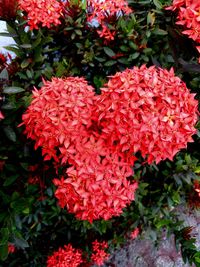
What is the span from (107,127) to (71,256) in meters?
1.35

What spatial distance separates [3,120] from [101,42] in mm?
771

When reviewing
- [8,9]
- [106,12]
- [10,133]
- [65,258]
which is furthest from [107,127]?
[65,258]

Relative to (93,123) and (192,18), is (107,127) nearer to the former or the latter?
(93,123)

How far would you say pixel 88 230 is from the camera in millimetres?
2799

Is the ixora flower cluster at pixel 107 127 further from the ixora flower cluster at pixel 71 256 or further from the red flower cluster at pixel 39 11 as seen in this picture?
the ixora flower cluster at pixel 71 256

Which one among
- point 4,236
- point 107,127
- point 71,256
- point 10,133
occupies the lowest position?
point 71,256

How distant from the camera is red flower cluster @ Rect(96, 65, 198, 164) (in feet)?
5.07

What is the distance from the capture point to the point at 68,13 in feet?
7.31

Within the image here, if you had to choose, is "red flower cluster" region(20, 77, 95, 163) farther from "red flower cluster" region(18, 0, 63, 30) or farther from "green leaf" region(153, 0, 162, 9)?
"green leaf" region(153, 0, 162, 9)

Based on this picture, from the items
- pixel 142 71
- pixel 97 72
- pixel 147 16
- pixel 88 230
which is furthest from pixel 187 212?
pixel 142 71

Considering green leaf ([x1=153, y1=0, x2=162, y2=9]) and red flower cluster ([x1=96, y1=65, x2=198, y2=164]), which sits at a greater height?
green leaf ([x1=153, y1=0, x2=162, y2=9])

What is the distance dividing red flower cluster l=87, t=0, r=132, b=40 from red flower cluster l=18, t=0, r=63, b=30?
0.23 m

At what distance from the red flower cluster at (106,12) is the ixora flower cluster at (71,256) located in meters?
1.42

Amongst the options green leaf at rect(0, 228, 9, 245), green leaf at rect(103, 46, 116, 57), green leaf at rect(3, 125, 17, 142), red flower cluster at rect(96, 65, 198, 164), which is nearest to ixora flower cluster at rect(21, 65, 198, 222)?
red flower cluster at rect(96, 65, 198, 164)
